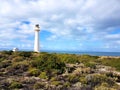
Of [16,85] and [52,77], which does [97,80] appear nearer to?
[52,77]

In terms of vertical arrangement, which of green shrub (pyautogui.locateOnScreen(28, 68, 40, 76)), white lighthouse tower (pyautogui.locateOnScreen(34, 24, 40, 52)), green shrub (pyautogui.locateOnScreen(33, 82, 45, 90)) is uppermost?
white lighthouse tower (pyautogui.locateOnScreen(34, 24, 40, 52))

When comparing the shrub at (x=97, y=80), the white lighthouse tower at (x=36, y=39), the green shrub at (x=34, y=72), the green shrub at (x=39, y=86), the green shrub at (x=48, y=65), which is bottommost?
the green shrub at (x=39, y=86)

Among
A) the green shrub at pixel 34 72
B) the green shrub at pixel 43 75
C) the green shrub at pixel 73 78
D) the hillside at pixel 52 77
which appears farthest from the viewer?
the green shrub at pixel 34 72

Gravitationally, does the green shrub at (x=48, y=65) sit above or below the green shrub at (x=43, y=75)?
above

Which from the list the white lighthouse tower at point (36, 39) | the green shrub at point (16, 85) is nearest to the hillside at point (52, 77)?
the green shrub at point (16, 85)

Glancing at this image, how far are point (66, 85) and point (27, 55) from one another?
33.5ft

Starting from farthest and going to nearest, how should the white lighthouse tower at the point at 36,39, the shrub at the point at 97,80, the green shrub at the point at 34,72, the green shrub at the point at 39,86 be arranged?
the white lighthouse tower at the point at 36,39 → the green shrub at the point at 34,72 → the shrub at the point at 97,80 → the green shrub at the point at 39,86

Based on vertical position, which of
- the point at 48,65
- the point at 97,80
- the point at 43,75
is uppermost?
the point at 48,65

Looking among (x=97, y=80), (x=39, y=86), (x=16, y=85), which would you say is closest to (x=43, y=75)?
(x=39, y=86)

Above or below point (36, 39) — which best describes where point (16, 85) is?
below

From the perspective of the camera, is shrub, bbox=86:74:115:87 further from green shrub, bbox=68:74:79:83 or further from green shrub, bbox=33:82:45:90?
green shrub, bbox=33:82:45:90

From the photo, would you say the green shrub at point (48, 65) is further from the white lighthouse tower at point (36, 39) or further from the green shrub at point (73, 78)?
the white lighthouse tower at point (36, 39)

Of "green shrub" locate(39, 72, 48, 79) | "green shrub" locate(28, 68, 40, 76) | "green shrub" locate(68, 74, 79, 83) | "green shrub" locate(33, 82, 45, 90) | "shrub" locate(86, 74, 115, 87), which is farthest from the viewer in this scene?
"green shrub" locate(28, 68, 40, 76)

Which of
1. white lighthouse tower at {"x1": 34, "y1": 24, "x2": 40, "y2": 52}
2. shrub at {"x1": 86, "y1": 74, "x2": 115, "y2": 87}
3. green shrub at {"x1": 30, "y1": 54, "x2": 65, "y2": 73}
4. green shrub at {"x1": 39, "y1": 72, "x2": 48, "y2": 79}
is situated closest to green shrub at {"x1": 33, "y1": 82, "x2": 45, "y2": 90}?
green shrub at {"x1": 39, "y1": 72, "x2": 48, "y2": 79}
